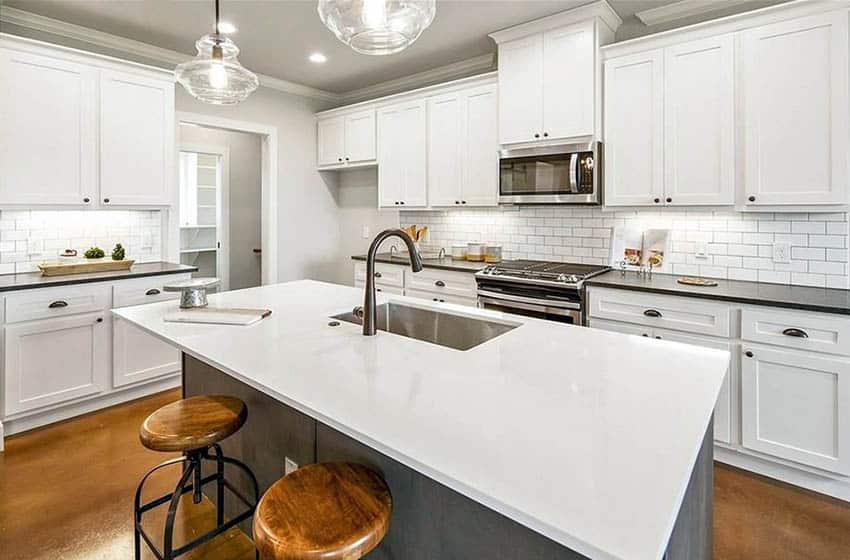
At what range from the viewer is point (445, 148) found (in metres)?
4.09

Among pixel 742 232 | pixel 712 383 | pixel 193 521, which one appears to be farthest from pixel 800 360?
pixel 193 521

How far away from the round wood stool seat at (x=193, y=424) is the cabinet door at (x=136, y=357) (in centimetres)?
170

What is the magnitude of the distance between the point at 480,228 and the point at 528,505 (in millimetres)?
3667

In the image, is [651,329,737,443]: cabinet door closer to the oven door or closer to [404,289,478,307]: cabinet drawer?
the oven door

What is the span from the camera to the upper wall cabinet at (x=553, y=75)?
3168 mm

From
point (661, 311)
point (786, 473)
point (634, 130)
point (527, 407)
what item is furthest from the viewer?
point (634, 130)

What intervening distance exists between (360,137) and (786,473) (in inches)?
165

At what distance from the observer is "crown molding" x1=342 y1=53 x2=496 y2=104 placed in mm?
4180

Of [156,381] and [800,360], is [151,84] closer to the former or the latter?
[156,381]

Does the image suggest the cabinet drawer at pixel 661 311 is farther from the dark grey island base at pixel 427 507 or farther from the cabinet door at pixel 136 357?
the cabinet door at pixel 136 357

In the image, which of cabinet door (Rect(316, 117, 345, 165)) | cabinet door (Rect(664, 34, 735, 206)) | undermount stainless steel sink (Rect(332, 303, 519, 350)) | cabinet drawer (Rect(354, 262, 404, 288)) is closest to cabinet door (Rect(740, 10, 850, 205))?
cabinet door (Rect(664, 34, 735, 206))

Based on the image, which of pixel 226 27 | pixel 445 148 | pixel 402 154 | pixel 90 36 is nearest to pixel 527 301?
Answer: pixel 445 148

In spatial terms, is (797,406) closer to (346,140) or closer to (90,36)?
(346,140)

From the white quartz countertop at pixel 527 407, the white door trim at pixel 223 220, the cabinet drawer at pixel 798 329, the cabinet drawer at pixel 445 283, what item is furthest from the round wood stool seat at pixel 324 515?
the white door trim at pixel 223 220
